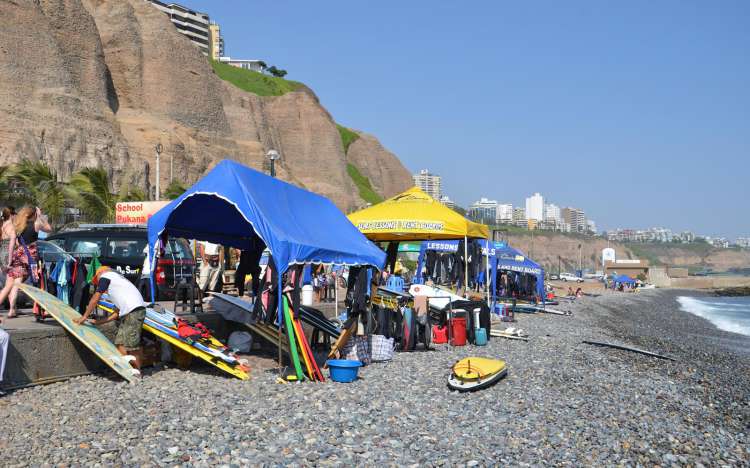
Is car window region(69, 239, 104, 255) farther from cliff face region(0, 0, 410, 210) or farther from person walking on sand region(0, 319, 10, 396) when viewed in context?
cliff face region(0, 0, 410, 210)

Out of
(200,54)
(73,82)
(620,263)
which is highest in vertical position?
(200,54)

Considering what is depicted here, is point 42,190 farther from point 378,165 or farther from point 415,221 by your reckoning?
point 378,165

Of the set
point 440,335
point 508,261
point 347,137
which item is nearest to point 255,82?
point 347,137

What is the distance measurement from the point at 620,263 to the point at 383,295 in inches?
4315

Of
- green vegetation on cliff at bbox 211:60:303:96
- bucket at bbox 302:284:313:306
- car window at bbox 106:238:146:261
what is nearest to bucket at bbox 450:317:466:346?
bucket at bbox 302:284:313:306

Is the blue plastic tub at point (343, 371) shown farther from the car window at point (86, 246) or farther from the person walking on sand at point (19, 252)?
the car window at point (86, 246)

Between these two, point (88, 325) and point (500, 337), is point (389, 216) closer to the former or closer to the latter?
point (500, 337)

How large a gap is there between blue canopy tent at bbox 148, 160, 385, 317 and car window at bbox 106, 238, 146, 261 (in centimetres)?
204

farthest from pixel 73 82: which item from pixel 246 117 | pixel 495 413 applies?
pixel 495 413

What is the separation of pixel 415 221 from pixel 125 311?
635 cm

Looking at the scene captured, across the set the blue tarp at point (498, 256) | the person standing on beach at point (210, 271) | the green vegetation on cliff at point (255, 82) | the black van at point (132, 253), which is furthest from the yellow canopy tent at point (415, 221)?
the green vegetation on cliff at point (255, 82)

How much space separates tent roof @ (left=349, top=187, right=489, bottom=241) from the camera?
43.7ft

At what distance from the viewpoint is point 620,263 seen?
114000 millimetres

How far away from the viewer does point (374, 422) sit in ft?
23.7
